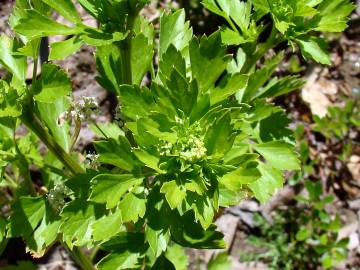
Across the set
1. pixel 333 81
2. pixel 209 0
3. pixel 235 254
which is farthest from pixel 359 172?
pixel 209 0

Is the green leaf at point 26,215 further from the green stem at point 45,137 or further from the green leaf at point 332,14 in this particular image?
the green leaf at point 332,14

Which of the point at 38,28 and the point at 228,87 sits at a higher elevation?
the point at 38,28

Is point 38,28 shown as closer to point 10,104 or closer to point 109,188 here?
point 10,104

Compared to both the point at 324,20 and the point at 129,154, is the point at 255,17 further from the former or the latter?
the point at 129,154

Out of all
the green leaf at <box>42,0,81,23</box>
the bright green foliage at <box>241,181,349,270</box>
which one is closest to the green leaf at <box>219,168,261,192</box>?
the green leaf at <box>42,0,81,23</box>

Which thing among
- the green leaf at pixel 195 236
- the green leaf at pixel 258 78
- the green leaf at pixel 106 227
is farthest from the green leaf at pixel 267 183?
the green leaf at pixel 106 227

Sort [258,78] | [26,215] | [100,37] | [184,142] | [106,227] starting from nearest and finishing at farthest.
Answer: [100,37] → [184,142] → [106,227] → [26,215] → [258,78]

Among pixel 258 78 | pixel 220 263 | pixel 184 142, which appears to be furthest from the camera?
pixel 220 263

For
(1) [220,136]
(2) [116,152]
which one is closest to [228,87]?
(1) [220,136]
